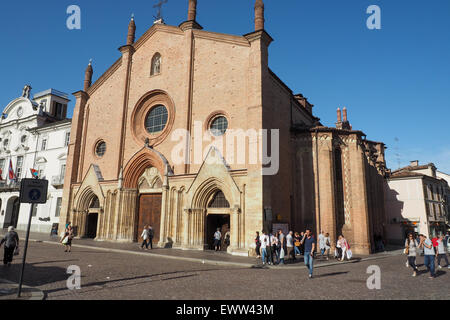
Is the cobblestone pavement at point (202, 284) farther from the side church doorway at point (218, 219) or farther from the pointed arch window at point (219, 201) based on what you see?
the pointed arch window at point (219, 201)

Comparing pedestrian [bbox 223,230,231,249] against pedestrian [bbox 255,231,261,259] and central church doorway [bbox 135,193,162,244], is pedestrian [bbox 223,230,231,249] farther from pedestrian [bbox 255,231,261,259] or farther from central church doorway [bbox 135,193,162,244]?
central church doorway [bbox 135,193,162,244]

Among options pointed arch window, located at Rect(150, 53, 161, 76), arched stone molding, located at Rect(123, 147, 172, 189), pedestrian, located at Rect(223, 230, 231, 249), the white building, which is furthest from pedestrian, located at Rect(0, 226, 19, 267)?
the white building

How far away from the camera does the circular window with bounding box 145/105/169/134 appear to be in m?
23.9

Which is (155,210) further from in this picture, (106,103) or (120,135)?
(106,103)

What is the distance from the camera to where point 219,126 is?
20.6m

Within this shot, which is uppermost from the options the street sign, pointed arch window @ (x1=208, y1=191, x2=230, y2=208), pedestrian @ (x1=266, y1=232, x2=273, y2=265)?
pointed arch window @ (x1=208, y1=191, x2=230, y2=208)

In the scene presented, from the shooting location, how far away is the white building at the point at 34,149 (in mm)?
33469

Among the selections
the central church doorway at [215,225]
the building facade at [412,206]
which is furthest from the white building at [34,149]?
the building facade at [412,206]

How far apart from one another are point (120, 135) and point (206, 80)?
855 cm

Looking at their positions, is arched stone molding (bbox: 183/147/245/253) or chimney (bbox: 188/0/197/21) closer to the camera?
arched stone molding (bbox: 183/147/245/253)

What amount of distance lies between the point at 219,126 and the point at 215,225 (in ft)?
21.6

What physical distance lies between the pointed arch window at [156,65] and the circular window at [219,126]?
7.57 meters

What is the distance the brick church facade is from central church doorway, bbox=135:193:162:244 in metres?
0.11

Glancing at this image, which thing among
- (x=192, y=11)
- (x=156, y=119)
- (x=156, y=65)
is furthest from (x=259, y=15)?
(x=156, y=119)
